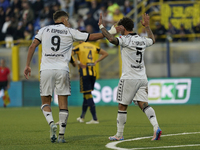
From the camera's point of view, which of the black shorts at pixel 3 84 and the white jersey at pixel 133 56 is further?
the black shorts at pixel 3 84

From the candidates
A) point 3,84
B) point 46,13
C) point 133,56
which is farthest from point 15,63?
point 133,56

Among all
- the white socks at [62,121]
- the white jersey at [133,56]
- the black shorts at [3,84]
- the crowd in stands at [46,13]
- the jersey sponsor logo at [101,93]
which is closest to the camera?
the white socks at [62,121]

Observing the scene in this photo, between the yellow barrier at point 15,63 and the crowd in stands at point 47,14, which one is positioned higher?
the crowd in stands at point 47,14

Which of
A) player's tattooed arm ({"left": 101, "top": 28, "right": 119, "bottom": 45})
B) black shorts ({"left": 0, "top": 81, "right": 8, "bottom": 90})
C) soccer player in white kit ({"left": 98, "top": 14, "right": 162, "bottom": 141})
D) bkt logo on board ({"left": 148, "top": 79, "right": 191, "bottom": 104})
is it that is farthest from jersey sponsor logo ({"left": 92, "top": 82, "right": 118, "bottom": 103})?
player's tattooed arm ({"left": 101, "top": 28, "right": 119, "bottom": 45})

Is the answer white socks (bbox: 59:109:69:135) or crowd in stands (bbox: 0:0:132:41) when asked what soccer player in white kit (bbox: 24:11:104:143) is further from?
crowd in stands (bbox: 0:0:132:41)

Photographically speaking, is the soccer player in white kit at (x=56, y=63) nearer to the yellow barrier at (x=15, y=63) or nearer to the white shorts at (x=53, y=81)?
the white shorts at (x=53, y=81)

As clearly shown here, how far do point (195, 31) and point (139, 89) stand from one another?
1337 cm

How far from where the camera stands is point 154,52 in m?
18.6

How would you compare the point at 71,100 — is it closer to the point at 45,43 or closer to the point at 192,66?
the point at 192,66

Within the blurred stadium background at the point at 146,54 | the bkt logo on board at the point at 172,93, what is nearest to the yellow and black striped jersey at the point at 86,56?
the blurred stadium background at the point at 146,54

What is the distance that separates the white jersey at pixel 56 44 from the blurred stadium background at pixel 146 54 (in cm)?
1122

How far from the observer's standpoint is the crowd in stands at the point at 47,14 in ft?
70.4

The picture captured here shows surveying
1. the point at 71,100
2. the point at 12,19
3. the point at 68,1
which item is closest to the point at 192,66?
the point at 71,100

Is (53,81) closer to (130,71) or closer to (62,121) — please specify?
(62,121)
